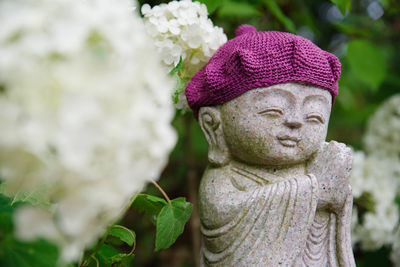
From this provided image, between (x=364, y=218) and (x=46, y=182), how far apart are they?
2.09 metres

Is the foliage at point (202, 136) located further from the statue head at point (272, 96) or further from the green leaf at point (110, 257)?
the statue head at point (272, 96)

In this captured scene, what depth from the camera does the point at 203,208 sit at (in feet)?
4.99

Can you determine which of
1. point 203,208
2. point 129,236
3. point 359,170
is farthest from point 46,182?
point 359,170

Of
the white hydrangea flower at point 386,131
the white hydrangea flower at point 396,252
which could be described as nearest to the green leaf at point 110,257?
the white hydrangea flower at point 396,252

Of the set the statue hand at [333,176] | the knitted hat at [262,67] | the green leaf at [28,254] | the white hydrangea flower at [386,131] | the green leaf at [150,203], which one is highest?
the knitted hat at [262,67]

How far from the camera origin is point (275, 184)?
144 cm

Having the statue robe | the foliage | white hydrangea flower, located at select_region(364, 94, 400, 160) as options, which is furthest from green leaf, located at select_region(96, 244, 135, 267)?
white hydrangea flower, located at select_region(364, 94, 400, 160)

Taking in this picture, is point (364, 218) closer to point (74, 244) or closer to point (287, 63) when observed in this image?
point (287, 63)

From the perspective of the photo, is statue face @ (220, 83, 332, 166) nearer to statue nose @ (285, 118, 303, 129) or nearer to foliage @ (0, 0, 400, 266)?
statue nose @ (285, 118, 303, 129)

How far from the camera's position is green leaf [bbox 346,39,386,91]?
99.7 inches

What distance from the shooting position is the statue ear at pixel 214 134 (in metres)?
1.52

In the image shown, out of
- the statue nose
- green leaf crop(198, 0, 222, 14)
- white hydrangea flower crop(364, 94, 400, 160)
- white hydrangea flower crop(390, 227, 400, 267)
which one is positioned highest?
green leaf crop(198, 0, 222, 14)

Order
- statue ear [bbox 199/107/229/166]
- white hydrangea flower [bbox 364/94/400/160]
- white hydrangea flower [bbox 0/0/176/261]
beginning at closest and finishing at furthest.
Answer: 1. white hydrangea flower [bbox 0/0/176/261]
2. statue ear [bbox 199/107/229/166]
3. white hydrangea flower [bbox 364/94/400/160]

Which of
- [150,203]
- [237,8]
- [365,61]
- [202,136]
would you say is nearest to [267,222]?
[150,203]
